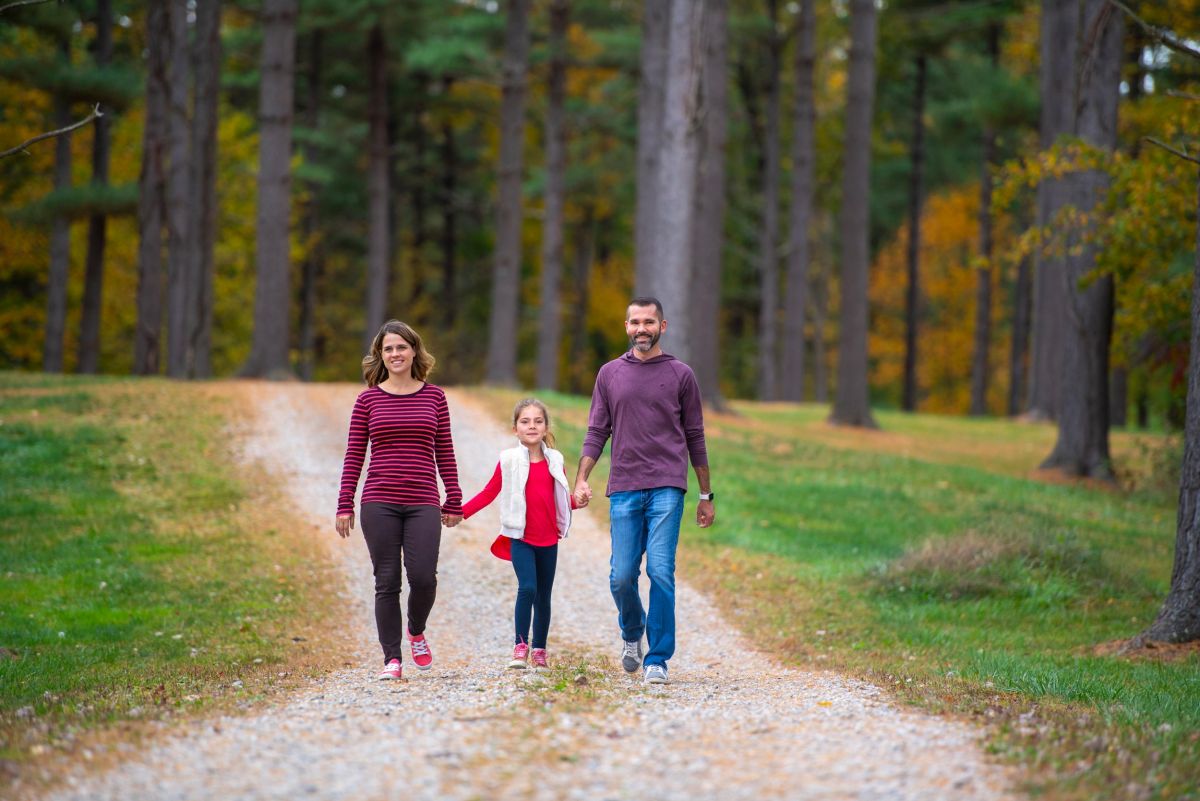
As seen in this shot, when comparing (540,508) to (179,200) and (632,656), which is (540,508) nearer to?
(632,656)

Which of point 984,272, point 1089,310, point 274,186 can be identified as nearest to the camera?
point 1089,310

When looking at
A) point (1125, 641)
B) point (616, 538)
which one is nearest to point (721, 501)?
point (1125, 641)

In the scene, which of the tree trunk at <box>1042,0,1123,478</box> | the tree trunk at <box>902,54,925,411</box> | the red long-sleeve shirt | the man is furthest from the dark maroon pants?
the tree trunk at <box>902,54,925,411</box>

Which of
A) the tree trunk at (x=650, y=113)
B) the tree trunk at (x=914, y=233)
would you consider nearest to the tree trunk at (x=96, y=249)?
the tree trunk at (x=650, y=113)

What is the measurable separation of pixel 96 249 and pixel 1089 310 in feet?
65.4

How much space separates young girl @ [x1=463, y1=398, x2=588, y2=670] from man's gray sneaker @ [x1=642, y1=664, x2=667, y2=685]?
2.49 ft

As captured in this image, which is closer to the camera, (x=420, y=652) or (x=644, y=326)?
(x=644, y=326)

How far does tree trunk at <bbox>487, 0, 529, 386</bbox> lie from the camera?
28609 mm

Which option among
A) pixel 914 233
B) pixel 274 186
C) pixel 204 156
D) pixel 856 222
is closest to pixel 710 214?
pixel 856 222

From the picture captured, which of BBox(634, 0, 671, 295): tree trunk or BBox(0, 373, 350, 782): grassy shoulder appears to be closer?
BBox(0, 373, 350, 782): grassy shoulder

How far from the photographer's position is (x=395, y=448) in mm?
7184

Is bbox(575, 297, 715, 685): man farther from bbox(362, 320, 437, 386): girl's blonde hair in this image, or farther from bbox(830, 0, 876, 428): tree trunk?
bbox(830, 0, 876, 428): tree trunk

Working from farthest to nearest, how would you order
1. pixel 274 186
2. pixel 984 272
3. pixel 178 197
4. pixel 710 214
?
pixel 984 272
pixel 710 214
pixel 178 197
pixel 274 186

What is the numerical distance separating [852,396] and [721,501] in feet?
35.3
